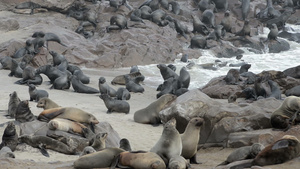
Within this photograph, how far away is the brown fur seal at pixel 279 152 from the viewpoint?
19.1 ft

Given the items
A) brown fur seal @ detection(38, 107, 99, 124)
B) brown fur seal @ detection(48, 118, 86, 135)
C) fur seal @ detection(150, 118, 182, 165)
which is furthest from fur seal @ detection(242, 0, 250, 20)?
fur seal @ detection(150, 118, 182, 165)

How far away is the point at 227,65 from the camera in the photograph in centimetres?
2105

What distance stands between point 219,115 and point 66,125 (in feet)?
8.19

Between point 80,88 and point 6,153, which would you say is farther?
point 80,88

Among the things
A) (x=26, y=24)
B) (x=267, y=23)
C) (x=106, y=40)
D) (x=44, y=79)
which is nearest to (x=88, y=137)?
(x=44, y=79)

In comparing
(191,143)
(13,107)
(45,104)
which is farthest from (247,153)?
(13,107)

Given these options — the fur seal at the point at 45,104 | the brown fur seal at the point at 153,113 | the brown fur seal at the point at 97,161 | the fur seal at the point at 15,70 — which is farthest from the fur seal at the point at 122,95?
the brown fur seal at the point at 97,161

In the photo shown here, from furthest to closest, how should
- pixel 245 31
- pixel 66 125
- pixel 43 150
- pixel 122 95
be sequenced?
pixel 245 31 < pixel 122 95 < pixel 66 125 < pixel 43 150

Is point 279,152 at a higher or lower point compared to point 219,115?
higher

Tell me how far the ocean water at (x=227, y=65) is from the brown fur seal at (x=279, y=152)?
1113cm

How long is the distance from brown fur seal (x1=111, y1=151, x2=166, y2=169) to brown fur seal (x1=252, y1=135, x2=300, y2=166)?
1042 millimetres

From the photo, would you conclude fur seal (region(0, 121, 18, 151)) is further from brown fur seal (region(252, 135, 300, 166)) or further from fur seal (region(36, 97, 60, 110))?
brown fur seal (region(252, 135, 300, 166))

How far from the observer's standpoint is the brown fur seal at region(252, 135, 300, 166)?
19.1ft

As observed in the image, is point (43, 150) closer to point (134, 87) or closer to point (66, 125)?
point (66, 125)
